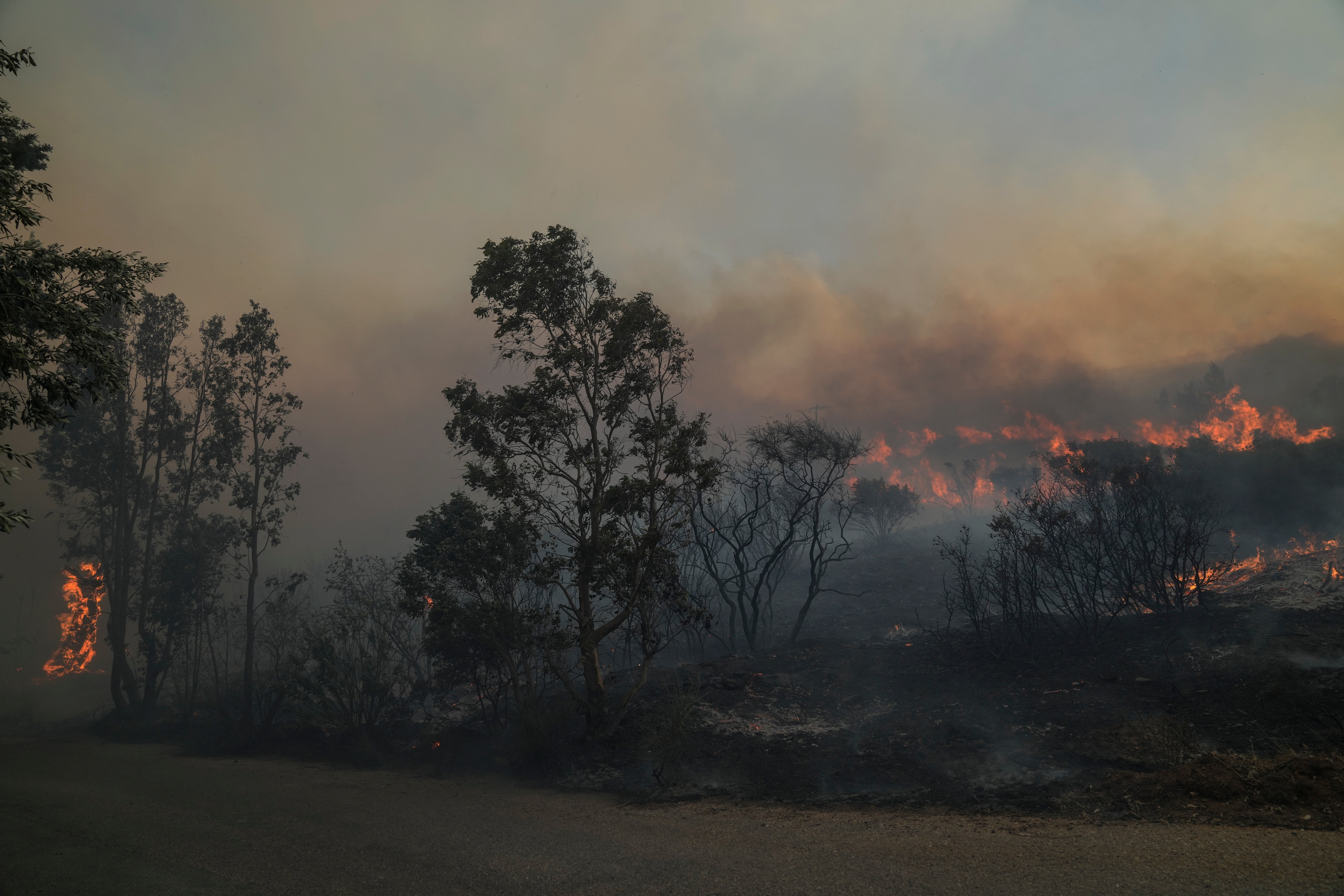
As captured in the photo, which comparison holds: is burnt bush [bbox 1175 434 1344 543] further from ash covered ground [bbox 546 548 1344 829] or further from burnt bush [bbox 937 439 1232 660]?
ash covered ground [bbox 546 548 1344 829]

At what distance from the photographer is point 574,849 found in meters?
9.83

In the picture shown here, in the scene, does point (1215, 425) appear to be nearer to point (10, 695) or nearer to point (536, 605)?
point (536, 605)

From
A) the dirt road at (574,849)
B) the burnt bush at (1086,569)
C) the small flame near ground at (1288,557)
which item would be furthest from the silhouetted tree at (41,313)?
the small flame near ground at (1288,557)

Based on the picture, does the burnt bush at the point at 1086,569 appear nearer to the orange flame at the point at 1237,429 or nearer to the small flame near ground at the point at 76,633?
the orange flame at the point at 1237,429

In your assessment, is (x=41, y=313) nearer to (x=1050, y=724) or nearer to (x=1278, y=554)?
(x=1050, y=724)

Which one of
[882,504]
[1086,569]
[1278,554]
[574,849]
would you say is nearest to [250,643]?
[574,849]

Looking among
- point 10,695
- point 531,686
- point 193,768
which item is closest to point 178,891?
point 531,686

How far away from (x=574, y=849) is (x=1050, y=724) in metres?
11.9

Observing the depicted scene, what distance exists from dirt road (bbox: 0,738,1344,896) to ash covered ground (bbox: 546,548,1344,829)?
4.01 feet

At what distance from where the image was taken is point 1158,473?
3419 centimetres

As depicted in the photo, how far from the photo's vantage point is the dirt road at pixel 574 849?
7129mm

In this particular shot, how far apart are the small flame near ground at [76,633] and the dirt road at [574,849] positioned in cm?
4595

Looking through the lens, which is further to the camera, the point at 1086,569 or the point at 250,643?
the point at 250,643

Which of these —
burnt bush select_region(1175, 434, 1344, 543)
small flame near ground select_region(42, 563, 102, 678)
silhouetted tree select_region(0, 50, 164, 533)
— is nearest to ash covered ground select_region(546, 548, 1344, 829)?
silhouetted tree select_region(0, 50, 164, 533)
